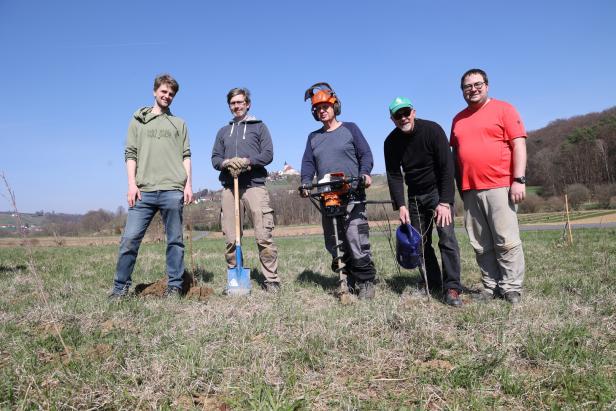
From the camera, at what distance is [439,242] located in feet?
13.8

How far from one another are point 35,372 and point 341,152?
3.38 metres

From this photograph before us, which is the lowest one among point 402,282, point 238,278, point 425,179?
point 402,282

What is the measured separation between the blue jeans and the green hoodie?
0.13m

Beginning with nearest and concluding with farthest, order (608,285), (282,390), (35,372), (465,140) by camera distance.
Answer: (282,390) → (35,372) → (465,140) → (608,285)

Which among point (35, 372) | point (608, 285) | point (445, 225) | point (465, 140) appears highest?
point (465, 140)

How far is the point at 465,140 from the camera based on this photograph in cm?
407

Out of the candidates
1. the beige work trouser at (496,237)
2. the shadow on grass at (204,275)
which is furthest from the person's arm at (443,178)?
the shadow on grass at (204,275)

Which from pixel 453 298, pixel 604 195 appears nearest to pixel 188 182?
pixel 453 298

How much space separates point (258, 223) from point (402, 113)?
219 cm

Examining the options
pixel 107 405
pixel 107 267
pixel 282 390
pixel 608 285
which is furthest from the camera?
pixel 107 267

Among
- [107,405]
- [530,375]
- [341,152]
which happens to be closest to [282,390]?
[107,405]

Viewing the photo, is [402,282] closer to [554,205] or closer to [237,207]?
[237,207]

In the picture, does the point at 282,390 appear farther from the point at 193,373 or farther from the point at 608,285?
the point at 608,285

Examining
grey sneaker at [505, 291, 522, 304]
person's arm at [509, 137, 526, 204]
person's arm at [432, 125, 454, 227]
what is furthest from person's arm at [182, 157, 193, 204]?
grey sneaker at [505, 291, 522, 304]
